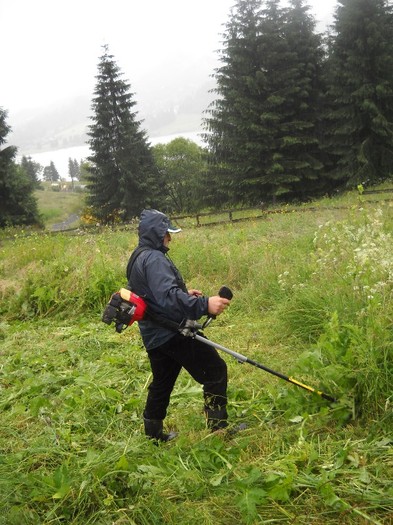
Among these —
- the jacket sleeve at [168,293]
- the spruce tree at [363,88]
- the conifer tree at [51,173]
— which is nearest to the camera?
the jacket sleeve at [168,293]

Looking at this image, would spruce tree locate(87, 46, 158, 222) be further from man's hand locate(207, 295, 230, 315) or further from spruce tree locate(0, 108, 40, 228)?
man's hand locate(207, 295, 230, 315)

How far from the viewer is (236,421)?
3678 millimetres

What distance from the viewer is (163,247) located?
340 cm

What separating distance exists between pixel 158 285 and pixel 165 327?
0.39 metres

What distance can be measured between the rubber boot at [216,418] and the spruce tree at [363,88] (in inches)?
847

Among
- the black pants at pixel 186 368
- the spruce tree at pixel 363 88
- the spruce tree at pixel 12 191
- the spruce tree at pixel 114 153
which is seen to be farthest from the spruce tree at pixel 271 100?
the black pants at pixel 186 368

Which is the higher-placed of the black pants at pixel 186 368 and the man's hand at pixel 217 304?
the man's hand at pixel 217 304

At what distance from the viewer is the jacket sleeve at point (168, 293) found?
121 inches

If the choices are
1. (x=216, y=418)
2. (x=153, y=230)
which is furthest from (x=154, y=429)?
(x=153, y=230)

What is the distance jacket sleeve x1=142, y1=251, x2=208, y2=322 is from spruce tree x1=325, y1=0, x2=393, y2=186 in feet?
71.3

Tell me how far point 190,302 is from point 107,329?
382cm

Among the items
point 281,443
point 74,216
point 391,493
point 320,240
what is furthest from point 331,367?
point 74,216

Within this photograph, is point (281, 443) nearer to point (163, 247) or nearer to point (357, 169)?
point (163, 247)

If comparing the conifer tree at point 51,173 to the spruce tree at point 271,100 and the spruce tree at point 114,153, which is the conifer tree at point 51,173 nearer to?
the spruce tree at point 114,153
